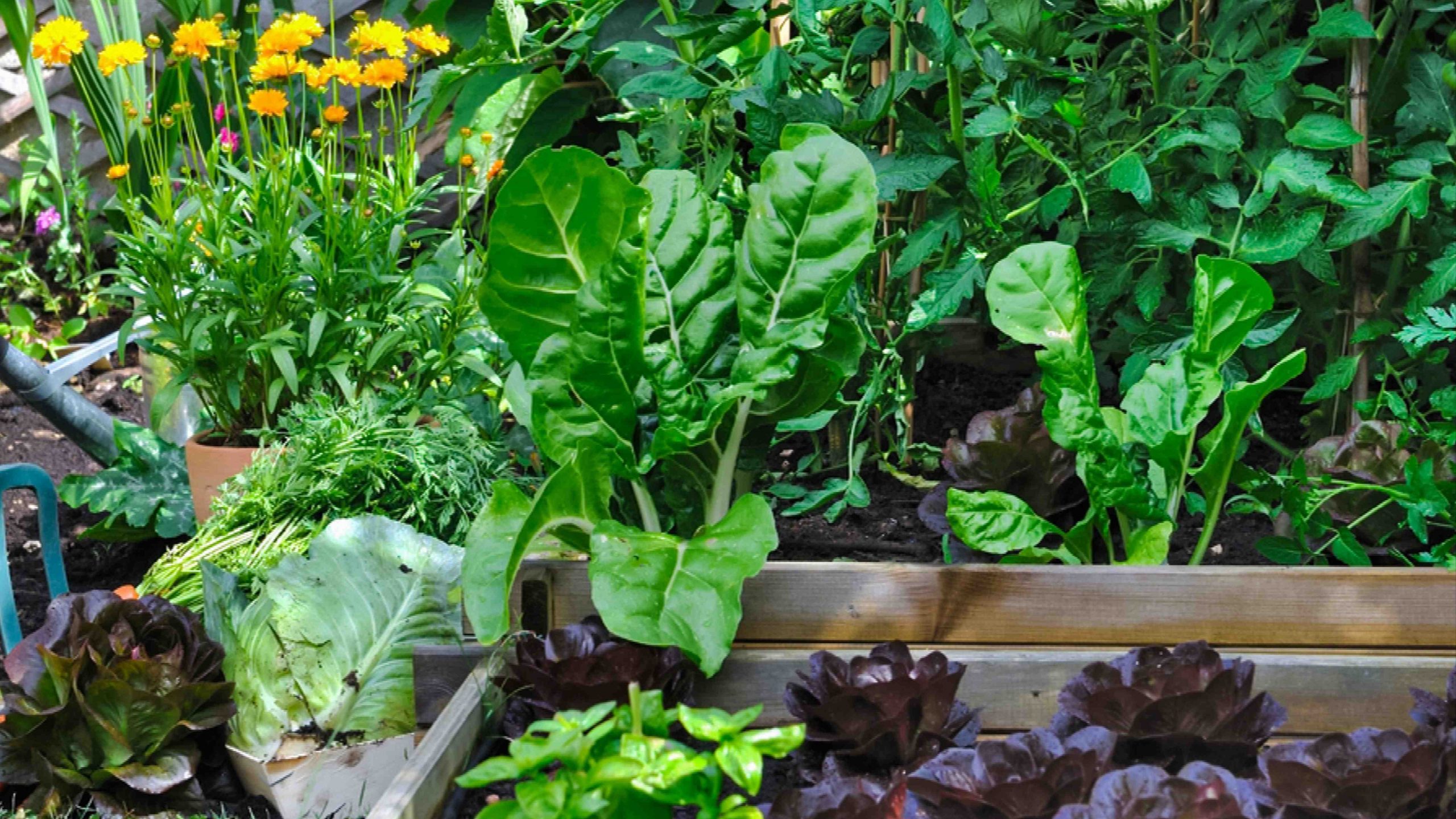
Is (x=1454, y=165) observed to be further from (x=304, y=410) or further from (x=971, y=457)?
(x=304, y=410)

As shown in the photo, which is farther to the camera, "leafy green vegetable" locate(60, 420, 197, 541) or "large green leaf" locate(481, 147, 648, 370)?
"leafy green vegetable" locate(60, 420, 197, 541)

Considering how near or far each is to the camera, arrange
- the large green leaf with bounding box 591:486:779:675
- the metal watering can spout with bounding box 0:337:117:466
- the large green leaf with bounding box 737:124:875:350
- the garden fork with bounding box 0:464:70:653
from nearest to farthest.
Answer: the large green leaf with bounding box 591:486:779:675, the large green leaf with bounding box 737:124:875:350, the garden fork with bounding box 0:464:70:653, the metal watering can spout with bounding box 0:337:117:466

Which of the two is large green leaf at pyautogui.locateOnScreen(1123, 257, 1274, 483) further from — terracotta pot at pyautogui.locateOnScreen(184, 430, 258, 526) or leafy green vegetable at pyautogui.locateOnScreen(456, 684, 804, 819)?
terracotta pot at pyautogui.locateOnScreen(184, 430, 258, 526)

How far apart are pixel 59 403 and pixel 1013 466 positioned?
2057 millimetres

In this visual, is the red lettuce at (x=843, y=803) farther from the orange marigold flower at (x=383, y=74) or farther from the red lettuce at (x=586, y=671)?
the orange marigold flower at (x=383, y=74)

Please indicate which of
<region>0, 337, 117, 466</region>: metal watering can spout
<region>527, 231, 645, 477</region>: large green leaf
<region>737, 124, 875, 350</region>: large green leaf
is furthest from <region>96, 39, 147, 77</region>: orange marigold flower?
<region>737, 124, 875, 350</region>: large green leaf

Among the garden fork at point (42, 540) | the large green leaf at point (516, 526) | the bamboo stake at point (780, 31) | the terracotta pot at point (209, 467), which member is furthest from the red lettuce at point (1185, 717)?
the terracotta pot at point (209, 467)

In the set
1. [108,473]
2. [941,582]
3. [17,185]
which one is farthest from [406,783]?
[17,185]

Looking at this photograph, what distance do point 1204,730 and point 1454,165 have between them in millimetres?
866

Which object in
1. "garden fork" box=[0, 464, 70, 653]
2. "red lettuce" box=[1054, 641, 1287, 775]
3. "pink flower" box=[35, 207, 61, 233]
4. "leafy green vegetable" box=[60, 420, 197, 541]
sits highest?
"red lettuce" box=[1054, 641, 1287, 775]

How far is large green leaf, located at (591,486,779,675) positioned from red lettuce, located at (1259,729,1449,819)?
0.51 metres

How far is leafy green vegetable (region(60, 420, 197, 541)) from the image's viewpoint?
2441 millimetres

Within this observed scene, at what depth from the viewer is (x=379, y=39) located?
84.6 inches

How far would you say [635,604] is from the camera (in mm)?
1242
